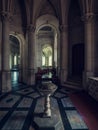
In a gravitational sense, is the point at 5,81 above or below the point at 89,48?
below

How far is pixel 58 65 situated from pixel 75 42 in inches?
109

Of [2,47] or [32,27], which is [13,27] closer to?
[32,27]

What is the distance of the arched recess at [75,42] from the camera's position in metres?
11.3

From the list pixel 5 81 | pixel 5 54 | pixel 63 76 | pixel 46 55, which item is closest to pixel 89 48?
pixel 63 76

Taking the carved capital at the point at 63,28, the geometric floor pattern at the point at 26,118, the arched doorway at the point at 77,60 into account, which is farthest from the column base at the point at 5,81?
the carved capital at the point at 63,28

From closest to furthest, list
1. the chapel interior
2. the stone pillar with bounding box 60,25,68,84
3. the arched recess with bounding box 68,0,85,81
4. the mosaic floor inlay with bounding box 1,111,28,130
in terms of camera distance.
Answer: the mosaic floor inlay with bounding box 1,111,28,130 → the chapel interior → the arched recess with bounding box 68,0,85,81 → the stone pillar with bounding box 60,25,68,84

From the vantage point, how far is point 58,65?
12953 mm

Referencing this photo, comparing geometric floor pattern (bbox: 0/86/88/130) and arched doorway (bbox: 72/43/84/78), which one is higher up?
arched doorway (bbox: 72/43/84/78)

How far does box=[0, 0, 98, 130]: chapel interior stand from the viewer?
4855mm

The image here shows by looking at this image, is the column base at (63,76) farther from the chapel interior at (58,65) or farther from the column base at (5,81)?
the column base at (5,81)

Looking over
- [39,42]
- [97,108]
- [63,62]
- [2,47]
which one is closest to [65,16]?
[63,62]

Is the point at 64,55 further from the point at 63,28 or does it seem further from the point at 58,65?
the point at 63,28

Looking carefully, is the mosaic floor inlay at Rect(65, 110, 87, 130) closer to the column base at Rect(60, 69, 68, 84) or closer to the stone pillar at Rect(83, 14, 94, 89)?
the stone pillar at Rect(83, 14, 94, 89)

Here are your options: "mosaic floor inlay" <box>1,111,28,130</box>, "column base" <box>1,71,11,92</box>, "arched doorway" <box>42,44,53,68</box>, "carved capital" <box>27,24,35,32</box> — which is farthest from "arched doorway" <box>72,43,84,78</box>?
"arched doorway" <box>42,44,53,68</box>
